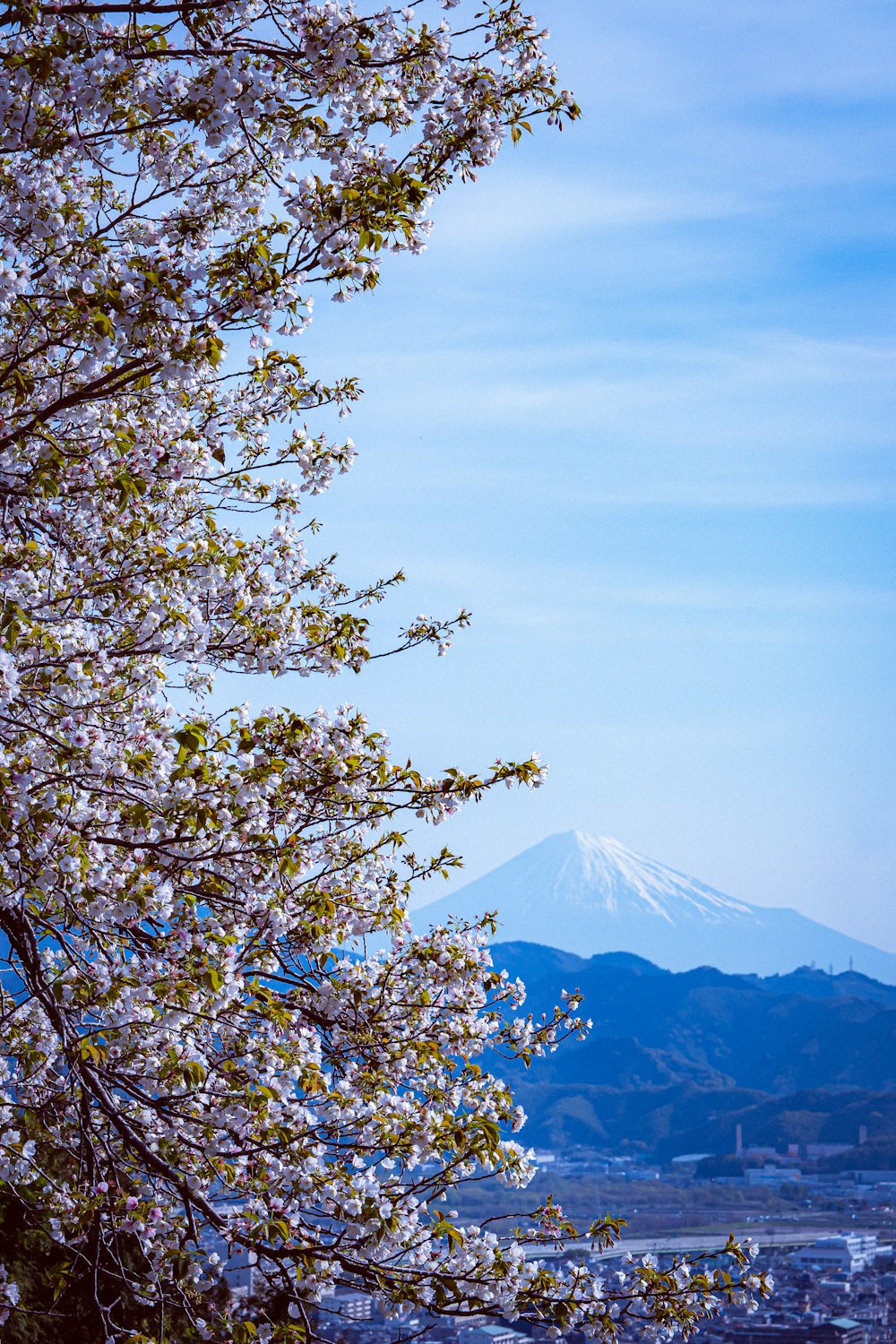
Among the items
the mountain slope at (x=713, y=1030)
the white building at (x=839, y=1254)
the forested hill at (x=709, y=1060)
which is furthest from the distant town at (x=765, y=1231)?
the mountain slope at (x=713, y=1030)

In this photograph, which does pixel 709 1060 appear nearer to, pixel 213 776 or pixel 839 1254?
pixel 839 1254

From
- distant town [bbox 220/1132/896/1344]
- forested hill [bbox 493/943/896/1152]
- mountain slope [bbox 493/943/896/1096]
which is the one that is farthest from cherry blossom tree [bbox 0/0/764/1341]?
mountain slope [bbox 493/943/896/1096]

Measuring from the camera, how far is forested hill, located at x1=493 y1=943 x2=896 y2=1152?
7669 cm

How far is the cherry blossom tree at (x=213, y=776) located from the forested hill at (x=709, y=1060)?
66.8 meters

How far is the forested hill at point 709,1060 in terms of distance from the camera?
7669 centimetres

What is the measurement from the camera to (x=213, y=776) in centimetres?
488

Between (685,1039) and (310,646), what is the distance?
108 m

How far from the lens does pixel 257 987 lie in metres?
5.34

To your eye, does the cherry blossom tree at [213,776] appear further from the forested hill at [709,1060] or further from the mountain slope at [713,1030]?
the mountain slope at [713,1030]

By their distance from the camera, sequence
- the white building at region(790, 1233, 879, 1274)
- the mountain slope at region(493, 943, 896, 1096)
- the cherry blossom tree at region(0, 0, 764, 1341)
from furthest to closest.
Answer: the mountain slope at region(493, 943, 896, 1096), the white building at region(790, 1233, 879, 1274), the cherry blossom tree at region(0, 0, 764, 1341)

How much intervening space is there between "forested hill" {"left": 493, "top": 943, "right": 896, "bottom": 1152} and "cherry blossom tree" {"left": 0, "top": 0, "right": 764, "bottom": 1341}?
219 ft

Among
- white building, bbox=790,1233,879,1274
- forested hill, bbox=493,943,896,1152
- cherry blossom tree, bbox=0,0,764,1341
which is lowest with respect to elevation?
white building, bbox=790,1233,879,1274

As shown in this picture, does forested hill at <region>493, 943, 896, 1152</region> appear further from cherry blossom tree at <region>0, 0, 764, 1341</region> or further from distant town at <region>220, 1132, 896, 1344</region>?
cherry blossom tree at <region>0, 0, 764, 1341</region>

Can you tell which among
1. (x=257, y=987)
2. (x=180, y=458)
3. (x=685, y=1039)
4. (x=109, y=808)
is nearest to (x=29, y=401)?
(x=180, y=458)
